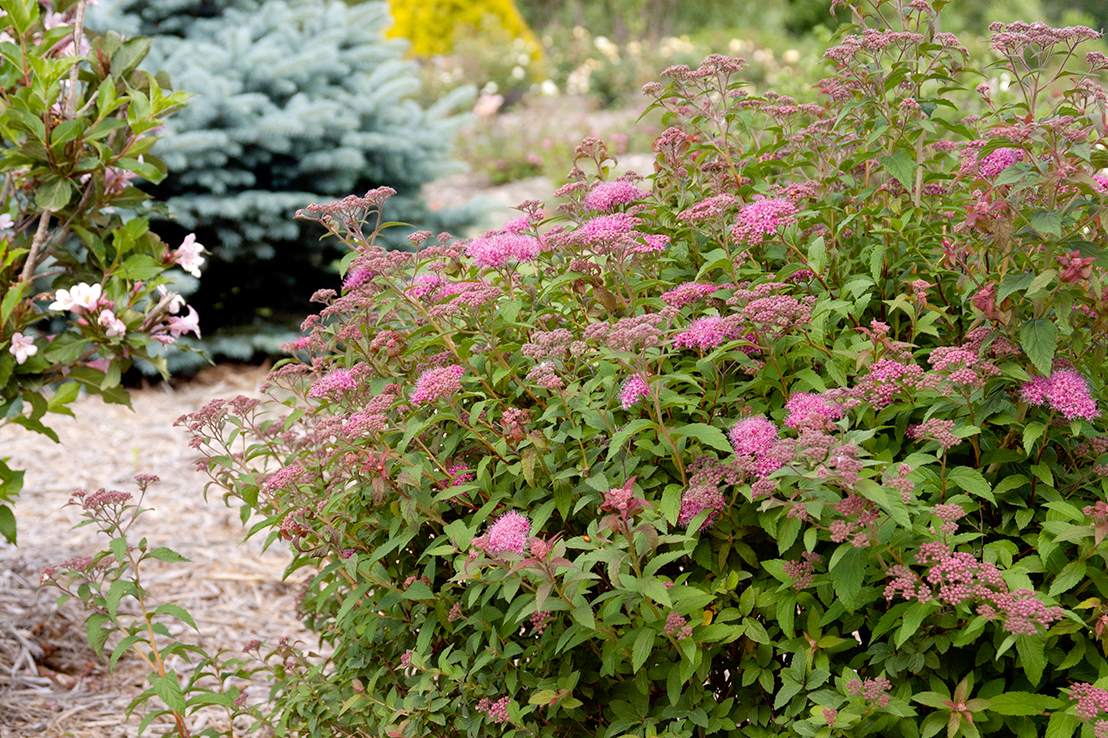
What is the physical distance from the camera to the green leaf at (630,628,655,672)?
4.66 ft

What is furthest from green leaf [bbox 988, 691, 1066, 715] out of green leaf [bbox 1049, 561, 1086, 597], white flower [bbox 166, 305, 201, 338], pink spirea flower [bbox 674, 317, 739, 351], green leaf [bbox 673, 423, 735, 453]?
white flower [bbox 166, 305, 201, 338]

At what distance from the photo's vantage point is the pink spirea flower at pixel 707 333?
152 centimetres

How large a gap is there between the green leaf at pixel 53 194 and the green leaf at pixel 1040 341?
2137 mm

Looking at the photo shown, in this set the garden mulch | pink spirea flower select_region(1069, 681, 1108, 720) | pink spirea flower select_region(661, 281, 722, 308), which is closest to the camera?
pink spirea flower select_region(1069, 681, 1108, 720)

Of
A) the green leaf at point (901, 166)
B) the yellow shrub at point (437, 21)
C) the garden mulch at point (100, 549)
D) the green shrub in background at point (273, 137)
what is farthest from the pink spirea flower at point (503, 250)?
the yellow shrub at point (437, 21)

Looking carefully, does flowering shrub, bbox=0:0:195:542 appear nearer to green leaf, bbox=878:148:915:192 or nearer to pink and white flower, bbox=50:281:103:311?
pink and white flower, bbox=50:281:103:311

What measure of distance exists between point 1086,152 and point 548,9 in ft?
73.3

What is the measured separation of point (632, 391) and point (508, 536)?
1.01ft

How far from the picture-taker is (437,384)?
1555 millimetres

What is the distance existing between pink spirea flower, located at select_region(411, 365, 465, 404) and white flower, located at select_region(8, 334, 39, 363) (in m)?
1.16

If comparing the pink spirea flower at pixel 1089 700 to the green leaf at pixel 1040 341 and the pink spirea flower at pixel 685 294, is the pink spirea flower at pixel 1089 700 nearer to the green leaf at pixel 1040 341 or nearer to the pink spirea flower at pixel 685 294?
the green leaf at pixel 1040 341

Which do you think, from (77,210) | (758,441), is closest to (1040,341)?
(758,441)

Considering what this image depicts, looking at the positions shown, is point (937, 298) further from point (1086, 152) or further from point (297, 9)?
point (297, 9)

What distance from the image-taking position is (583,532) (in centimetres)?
172
